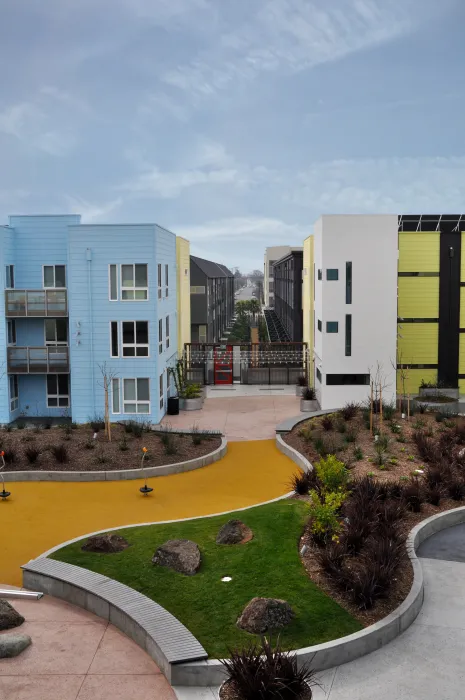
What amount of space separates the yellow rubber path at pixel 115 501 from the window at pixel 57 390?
39.2 feet

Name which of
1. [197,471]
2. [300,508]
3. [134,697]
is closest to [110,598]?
[134,697]

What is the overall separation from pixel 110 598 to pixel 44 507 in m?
6.49

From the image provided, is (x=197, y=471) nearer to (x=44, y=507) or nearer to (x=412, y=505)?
(x=44, y=507)

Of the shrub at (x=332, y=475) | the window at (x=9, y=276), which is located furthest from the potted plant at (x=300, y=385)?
the shrub at (x=332, y=475)

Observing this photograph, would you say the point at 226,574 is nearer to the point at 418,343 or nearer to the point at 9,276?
the point at 9,276

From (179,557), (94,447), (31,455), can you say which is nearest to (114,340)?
(94,447)

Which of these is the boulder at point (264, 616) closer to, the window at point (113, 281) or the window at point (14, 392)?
the window at point (113, 281)

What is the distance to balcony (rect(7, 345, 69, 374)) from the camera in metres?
29.2

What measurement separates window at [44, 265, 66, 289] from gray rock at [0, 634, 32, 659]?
849 inches

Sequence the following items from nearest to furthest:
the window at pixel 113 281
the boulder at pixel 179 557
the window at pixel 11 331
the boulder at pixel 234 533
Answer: the boulder at pixel 179 557 → the boulder at pixel 234 533 → the window at pixel 113 281 → the window at pixel 11 331

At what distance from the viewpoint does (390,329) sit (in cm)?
2888

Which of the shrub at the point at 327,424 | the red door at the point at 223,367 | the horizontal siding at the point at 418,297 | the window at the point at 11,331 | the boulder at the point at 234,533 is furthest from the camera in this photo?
the red door at the point at 223,367

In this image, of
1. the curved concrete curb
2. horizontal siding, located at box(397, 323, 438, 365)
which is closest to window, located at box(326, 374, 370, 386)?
horizontal siding, located at box(397, 323, 438, 365)

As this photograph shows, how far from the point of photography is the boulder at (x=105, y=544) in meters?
13.4
